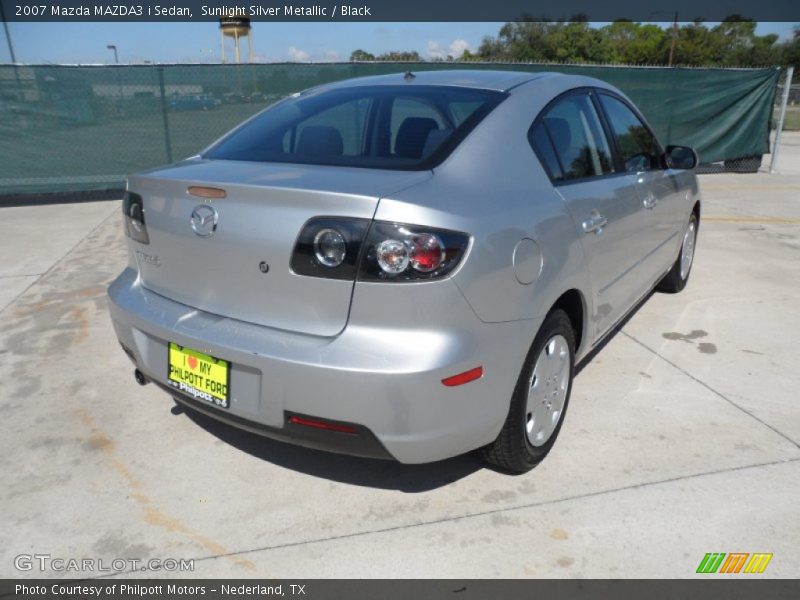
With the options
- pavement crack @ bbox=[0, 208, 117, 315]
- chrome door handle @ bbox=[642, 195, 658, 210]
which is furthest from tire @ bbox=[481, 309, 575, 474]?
pavement crack @ bbox=[0, 208, 117, 315]

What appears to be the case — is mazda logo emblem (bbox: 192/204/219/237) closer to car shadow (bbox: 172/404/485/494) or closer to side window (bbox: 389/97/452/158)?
side window (bbox: 389/97/452/158)

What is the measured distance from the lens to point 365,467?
2783 mm

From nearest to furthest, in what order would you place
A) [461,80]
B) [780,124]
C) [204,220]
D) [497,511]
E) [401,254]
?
[401,254]
[204,220]
[497,511]
[461,80]
[780,124]

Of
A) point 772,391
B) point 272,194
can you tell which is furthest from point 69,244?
point 772,391

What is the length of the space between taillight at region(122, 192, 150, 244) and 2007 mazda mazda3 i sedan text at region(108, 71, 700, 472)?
11mm

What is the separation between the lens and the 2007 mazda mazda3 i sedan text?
2.03 m

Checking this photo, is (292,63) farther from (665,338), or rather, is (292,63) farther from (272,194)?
(272,194)

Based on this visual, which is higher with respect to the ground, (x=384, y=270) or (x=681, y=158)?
(x=681, y=158)

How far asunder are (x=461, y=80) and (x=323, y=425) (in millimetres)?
1778

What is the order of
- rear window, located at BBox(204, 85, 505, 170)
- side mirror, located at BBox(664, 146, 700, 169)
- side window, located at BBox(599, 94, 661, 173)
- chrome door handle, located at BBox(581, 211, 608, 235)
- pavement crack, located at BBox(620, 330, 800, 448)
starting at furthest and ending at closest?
1. side mirror, located at BBox(664, 146, 700, 169)
2. side window, located at BBox(599, 94, 661, 173)
3. pavement crack, located at BBox(620, 330, 800, 448)
4. chrome door handle, located at BBox(581, 211, 608, 235)
5. rear window, located at BBox(204, 85, 505, 170)

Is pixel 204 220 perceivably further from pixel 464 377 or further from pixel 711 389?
pixel 711 389

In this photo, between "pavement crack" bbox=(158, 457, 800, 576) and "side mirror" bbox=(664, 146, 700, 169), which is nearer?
"pavement crack" bbox=(158, 457, 800, 576)

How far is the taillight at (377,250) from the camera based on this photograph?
6.56ft

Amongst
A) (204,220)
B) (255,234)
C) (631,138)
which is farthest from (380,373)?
(631,138)
